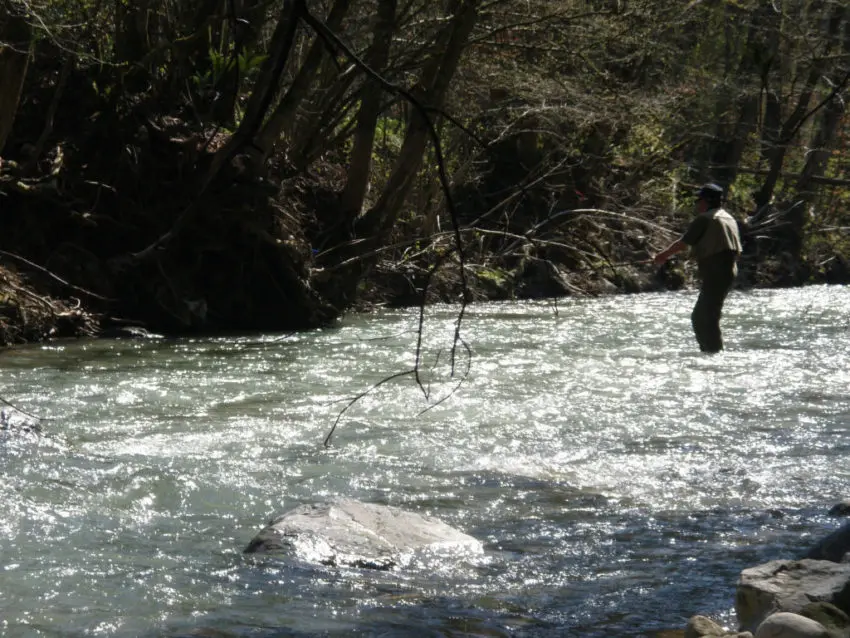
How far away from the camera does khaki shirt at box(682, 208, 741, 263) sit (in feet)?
41.4

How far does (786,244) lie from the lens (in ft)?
96.9

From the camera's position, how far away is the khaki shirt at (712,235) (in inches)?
497

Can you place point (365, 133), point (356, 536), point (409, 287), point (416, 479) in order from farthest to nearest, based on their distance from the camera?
point (409, 287)
point (365, 133)
point (416, 479)
point (356, 536)

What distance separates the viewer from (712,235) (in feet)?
41.7

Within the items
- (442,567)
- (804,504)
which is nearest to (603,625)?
(442,567)

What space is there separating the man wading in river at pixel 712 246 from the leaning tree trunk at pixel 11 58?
6.61 meters

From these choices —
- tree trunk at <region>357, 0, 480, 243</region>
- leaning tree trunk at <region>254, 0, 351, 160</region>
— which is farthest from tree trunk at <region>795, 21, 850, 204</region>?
leaning tree trunk at <region>254, 0, 351, 160</region>

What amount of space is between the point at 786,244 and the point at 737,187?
8.26 ft

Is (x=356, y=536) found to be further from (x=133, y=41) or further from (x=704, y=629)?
(x=133, y=41)

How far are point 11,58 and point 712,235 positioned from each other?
23.2ft

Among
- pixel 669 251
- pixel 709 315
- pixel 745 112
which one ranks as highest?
pixel 745 112

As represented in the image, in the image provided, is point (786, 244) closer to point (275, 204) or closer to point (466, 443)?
point (275, 204)

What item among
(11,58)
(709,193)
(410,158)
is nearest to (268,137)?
(410,158)

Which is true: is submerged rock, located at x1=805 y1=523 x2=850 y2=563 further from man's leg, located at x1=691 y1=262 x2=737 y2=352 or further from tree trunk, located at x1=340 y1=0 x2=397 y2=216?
tree trunk, located at x1=340 y1=0 x2=397 y2=216
